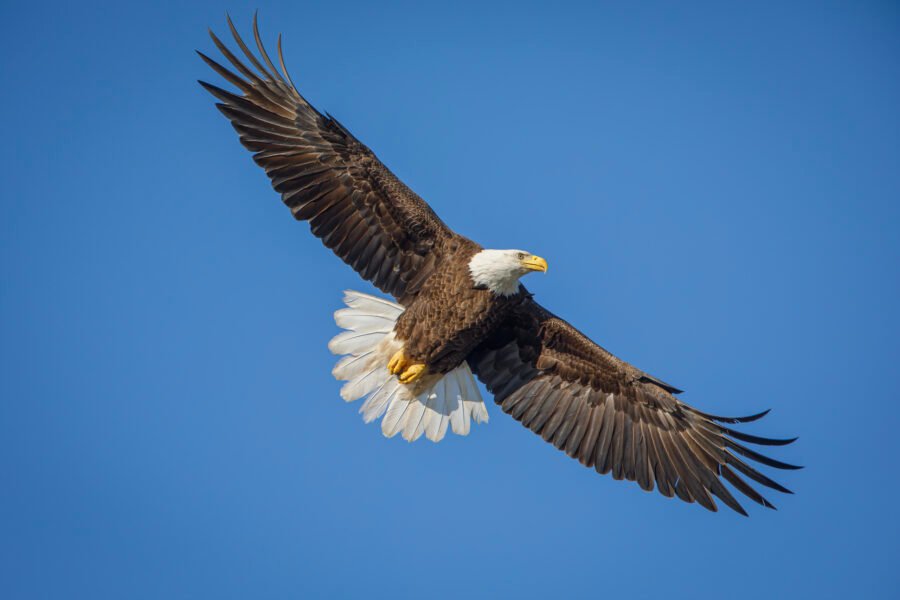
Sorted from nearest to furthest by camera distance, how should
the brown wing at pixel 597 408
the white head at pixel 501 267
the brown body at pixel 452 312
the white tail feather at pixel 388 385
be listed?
the white head at pixel 501 267, the brown body at pixel 452 312, the brown wing at pixel 597 408, the white tail feather at pixel 388 385

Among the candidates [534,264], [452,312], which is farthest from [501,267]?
[452,312]

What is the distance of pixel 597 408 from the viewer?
9.23 m

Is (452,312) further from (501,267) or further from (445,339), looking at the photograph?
(501,267)

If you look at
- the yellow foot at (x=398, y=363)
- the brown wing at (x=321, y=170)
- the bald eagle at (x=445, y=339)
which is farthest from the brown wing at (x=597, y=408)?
the brown wing at (x=321, y=170)

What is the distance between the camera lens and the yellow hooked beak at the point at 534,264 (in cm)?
845

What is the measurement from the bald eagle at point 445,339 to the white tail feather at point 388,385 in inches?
0.5

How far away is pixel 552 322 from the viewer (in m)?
9.09

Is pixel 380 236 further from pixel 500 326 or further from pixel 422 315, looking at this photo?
pixel 500 326

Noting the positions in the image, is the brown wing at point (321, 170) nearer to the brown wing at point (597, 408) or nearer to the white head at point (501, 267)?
the white head at point (501, 267)

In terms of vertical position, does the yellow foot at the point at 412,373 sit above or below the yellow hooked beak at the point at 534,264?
below

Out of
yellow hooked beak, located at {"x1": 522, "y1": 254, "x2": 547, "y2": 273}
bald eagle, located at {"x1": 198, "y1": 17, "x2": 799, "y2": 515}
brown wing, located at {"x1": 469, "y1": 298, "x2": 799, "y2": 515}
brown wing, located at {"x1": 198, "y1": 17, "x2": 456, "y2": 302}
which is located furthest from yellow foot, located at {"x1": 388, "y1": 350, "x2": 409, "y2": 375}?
yellow hooked beak, located at {"x1": 522, "y1": 254, "x2": 547, "y2": 273}

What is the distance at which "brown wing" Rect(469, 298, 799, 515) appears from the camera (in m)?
8.93

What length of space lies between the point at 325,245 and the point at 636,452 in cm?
345

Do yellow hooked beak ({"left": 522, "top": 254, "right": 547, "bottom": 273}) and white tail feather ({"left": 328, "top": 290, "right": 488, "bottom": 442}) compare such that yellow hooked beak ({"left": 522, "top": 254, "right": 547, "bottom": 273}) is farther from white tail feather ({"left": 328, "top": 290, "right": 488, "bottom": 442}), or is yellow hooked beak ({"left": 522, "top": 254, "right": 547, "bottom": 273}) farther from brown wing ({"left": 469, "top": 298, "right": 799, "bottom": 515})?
white tail feather ({"left": 328, "top": 290, "right": 488, "bottom": 442})
